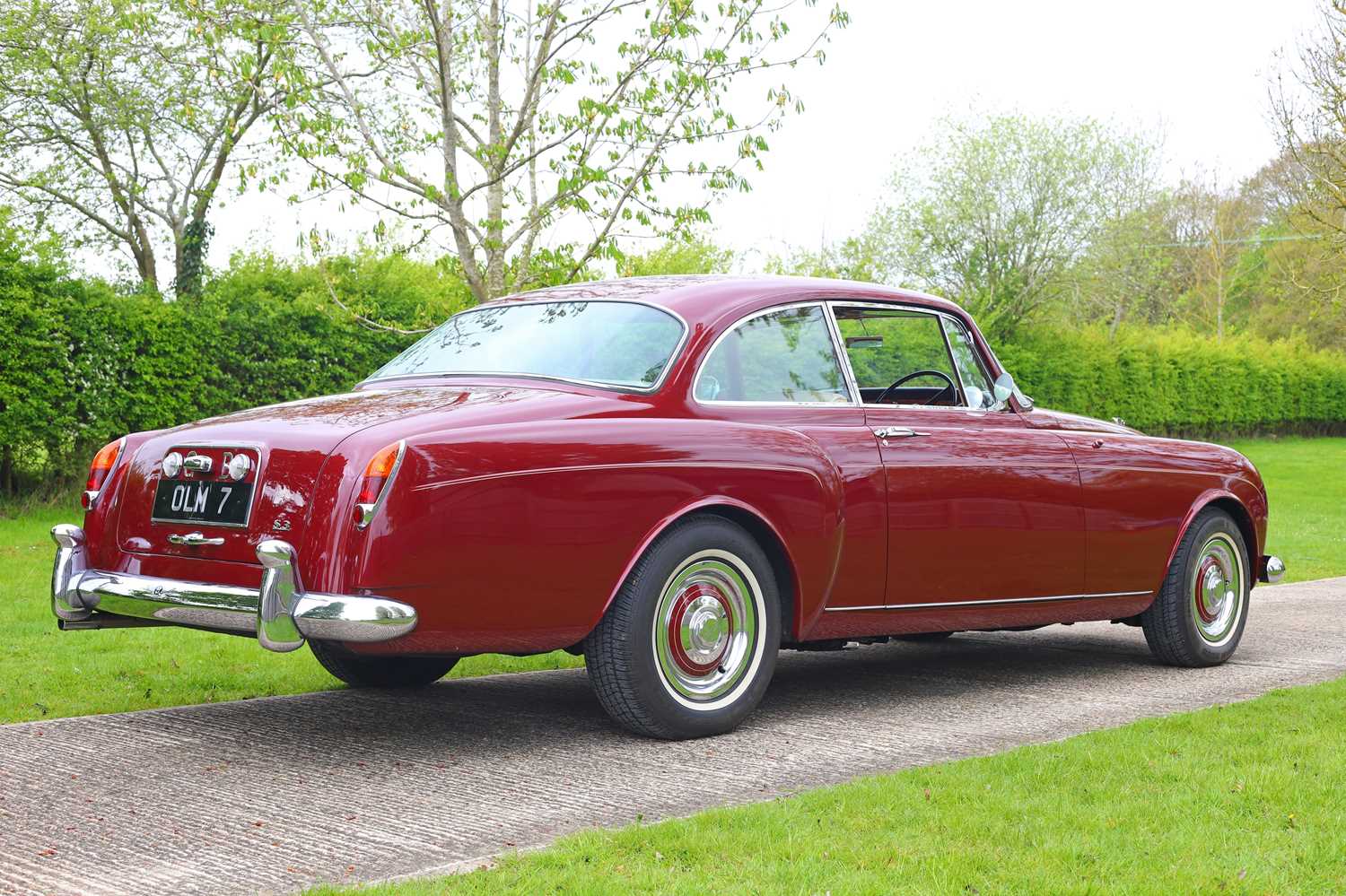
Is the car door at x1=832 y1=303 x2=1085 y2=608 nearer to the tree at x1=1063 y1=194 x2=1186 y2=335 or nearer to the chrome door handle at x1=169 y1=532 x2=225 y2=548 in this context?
the chrome door handle at x1=169 y1=532 x2=225 y2=548

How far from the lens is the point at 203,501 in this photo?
4.92 metres

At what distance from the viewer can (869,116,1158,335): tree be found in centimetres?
3662

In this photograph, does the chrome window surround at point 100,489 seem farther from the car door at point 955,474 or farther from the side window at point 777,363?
the car door at point 955,474

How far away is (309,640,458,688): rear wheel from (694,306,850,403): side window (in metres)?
1.72

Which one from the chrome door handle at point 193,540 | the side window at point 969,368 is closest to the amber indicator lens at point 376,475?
the chrome door handle at point 193,540

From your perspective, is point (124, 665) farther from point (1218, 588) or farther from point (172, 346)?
point (172, 346)

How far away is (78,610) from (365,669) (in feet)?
4.66

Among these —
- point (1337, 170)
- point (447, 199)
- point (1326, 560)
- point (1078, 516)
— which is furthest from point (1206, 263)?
point (1078, 516)

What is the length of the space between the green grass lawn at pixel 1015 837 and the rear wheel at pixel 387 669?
2520 millimetres

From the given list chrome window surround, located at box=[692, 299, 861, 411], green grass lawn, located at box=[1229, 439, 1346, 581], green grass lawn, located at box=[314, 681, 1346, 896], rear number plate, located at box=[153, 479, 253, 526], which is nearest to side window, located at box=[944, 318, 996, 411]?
chrome window surround, located at box=[692, 299, 861, 411]

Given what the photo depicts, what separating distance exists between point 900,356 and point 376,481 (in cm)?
226

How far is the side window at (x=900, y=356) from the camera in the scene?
6164 millimetres

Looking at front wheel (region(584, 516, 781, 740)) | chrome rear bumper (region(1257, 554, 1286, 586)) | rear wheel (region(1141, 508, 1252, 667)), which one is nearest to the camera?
front wheel (region(584, 516, 781, 740))

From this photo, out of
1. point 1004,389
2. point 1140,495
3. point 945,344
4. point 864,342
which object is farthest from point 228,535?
point 1140,495
